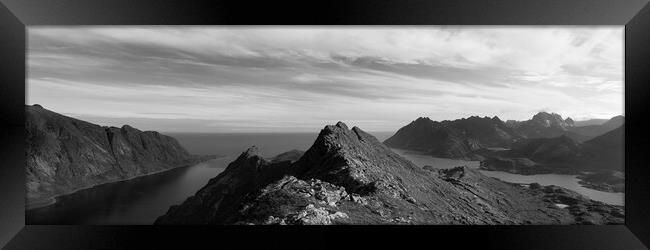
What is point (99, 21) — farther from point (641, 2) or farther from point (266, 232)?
point (641, 2)

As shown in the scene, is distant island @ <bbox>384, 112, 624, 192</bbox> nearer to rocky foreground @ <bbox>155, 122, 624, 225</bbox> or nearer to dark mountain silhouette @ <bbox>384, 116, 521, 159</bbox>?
dark mountain silhouette @ <bbox>384, 116, 521, 159</bbox>

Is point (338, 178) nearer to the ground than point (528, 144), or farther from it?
farther from it

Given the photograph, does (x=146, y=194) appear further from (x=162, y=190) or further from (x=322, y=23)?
(x=322, y=23)

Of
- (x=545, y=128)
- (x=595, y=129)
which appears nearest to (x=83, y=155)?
(x=545, y=128)

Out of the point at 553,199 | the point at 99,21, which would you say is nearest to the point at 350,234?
the point at 99,21

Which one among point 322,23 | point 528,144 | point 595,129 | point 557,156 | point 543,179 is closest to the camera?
point 322,23

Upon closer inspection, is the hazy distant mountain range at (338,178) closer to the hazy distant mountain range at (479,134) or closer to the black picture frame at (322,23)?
the hazy distant mountain range at (479,134)
